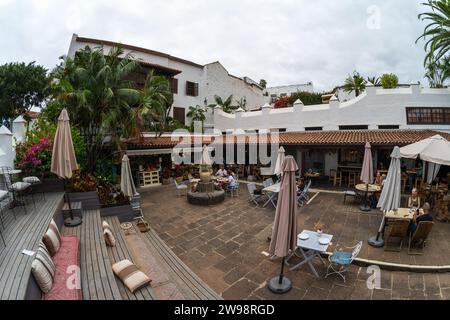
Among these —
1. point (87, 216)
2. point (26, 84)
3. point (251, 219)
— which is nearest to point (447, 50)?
point (251, 219)

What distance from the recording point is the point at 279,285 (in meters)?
5.41

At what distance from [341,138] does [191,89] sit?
17.1m

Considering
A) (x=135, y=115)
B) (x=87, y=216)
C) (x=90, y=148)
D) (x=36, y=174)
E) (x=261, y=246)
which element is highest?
(x=135, y=115)

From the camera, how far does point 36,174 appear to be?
29.3 ft

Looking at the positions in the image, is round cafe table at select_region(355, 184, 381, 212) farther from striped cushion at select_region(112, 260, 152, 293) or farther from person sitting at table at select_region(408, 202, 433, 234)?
striped cushion at select_region(112, 260, 152, 293)

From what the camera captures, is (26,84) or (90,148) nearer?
(90,148)

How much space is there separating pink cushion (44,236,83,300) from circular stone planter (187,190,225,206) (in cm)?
639

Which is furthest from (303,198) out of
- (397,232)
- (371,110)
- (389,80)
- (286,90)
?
(286,90)

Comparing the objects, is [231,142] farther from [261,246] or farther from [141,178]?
[261,246]

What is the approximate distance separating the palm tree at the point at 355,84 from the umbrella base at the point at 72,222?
26.5m

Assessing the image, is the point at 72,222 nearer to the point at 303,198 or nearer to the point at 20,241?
the point at 20,241

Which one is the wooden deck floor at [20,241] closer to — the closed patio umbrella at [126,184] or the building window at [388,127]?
the closed patio umbrella at [126,184]

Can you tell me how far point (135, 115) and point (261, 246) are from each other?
955 centimetres

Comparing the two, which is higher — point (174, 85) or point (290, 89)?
point (290, 89)
